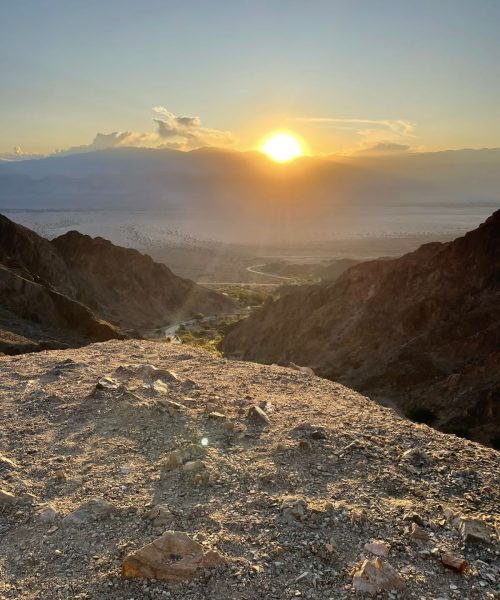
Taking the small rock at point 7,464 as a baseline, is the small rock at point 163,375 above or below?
above

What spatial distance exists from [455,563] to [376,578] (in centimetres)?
100

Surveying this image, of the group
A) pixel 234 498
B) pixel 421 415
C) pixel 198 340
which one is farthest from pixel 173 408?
pixel 198 340

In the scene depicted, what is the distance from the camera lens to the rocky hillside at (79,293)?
3425 centimetres

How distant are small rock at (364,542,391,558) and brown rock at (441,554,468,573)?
639 millimetres

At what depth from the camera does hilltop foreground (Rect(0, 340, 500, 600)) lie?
594 centimetres

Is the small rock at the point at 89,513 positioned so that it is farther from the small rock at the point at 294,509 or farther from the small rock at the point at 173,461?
the small rock at the point at 294,509

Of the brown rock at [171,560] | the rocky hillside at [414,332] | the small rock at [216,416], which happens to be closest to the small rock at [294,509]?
the brown rock at [171,560]

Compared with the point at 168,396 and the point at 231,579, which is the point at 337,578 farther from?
the point at 168,396

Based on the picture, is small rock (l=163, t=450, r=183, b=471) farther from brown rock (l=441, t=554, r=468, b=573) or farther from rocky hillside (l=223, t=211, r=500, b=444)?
rocky hillside (l=223, t=211, r=500, b=444)

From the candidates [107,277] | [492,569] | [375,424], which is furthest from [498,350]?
[107,277]

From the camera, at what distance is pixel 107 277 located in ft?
220

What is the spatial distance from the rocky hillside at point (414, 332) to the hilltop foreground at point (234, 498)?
14691 mm

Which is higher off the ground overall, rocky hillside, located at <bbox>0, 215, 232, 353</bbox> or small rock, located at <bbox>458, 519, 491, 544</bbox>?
small rock, located at <bbox>458, 519, 491, 544</bbox>

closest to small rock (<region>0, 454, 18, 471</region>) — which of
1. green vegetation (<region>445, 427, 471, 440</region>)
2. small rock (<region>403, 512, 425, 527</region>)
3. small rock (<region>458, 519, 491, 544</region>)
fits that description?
small rock (<region>403, 512, 425, 527</region>)
